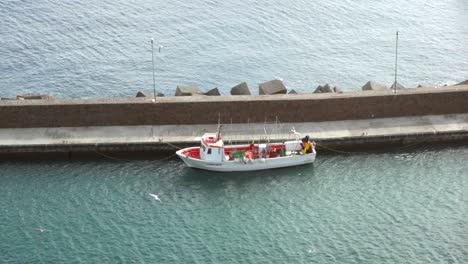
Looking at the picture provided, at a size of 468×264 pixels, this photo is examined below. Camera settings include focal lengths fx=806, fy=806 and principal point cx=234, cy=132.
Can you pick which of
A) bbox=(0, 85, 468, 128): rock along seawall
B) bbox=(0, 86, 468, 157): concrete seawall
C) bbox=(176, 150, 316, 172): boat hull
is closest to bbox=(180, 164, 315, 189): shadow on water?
bbox=(176, 150, 316, 172): boat hull

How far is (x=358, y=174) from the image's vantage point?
164 ft

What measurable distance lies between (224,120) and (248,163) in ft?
15.3

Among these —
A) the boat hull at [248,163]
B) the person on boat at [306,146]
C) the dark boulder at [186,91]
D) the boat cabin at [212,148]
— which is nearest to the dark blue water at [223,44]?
the dark boulder at [186,91]

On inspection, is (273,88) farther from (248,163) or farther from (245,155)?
(248,163)

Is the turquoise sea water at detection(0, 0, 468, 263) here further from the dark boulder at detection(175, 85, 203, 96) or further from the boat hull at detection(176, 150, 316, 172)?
the dark boulder at detection(175, 85, 203, 96)

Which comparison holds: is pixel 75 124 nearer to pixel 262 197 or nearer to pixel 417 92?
pixel 262 197

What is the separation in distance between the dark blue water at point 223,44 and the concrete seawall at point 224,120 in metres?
12.2

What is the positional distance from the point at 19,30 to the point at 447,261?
168 feet

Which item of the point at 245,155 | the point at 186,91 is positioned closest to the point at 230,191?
the point at 245,155

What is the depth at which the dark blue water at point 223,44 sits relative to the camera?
68000mm

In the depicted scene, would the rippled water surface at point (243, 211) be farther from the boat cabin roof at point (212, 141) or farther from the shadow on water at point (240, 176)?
the boat cabin roof at point (212, 141)

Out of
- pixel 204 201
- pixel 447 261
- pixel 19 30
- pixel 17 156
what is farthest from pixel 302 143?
pixel 19 30

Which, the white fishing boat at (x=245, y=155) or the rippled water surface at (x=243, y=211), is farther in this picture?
the white fishing boat at (x=245, y=155)

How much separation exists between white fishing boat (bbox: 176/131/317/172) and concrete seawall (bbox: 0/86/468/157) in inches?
55.9
